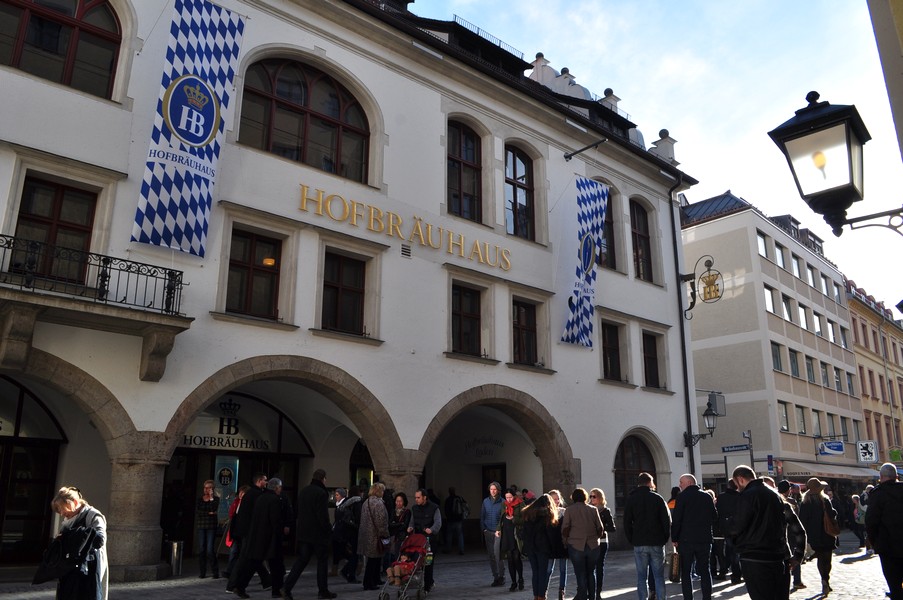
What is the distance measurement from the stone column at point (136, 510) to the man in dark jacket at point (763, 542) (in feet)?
30.0

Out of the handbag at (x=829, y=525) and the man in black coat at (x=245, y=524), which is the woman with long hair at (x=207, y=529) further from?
the handbag at (x=829, y=525)

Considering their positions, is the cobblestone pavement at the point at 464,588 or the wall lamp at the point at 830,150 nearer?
the wall lamp at the point at 830,150

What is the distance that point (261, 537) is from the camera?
34.9 feet

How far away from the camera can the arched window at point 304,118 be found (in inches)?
620

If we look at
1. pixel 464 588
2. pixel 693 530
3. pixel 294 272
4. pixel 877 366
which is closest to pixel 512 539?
pixel 464 588

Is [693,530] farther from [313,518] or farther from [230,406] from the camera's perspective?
[230,406]

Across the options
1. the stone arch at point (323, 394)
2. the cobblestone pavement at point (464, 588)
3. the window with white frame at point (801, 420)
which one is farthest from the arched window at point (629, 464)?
the window with white frame at point (801, 420)

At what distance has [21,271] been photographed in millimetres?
11500

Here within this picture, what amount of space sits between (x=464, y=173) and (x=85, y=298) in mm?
10114

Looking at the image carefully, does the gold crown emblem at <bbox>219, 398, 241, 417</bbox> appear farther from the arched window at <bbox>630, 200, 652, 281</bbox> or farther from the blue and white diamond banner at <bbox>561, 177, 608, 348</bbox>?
the arched window at <bbox>630, 200, 652, 281</bbox>

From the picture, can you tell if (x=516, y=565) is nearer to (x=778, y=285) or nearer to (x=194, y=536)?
(x=194, y=536)

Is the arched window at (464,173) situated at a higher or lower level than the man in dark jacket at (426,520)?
higher

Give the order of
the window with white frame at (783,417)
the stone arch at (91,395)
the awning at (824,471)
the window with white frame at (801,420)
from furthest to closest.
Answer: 1. the window with white frame at (801,420)
2. the window with white frame at (783,417)
3. the awning at (824,471)
4. the stone arch at (91,395)

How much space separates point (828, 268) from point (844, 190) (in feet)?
149
